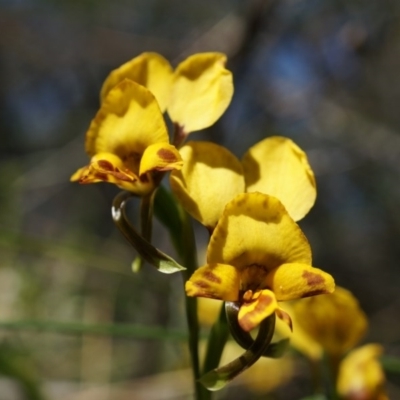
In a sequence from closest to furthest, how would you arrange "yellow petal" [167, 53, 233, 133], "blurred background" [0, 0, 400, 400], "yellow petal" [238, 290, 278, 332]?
"yellow petal" [238, 290, 278, 332]
"yellow petal" [167, 53, 233, 133]
"blurred background" [0, 0, 400, 400]

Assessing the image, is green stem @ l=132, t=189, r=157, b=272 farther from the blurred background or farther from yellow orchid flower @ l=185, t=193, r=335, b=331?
the blurred background

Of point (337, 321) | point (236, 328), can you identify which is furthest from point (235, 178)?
point (337, 321)

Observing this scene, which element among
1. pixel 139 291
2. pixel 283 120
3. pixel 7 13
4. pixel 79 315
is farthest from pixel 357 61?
pixel 7 13

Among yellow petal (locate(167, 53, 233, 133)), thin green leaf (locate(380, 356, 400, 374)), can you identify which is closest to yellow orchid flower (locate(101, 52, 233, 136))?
yellow petal (locate(167, 53, 233, 133))

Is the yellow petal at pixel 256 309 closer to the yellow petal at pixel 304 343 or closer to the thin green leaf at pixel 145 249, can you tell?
the thin green leaf at pixel 145 249

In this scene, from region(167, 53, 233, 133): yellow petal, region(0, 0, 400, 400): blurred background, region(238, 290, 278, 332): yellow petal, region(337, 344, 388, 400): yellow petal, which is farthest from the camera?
region(0, 0, 400, 400): blurred background

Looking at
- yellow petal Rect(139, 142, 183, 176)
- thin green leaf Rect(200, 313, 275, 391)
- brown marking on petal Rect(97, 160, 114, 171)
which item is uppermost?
yellow petal Rect(139, 142, 183, 176)

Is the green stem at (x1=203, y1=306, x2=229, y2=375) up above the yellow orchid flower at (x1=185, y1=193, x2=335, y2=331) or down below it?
below
